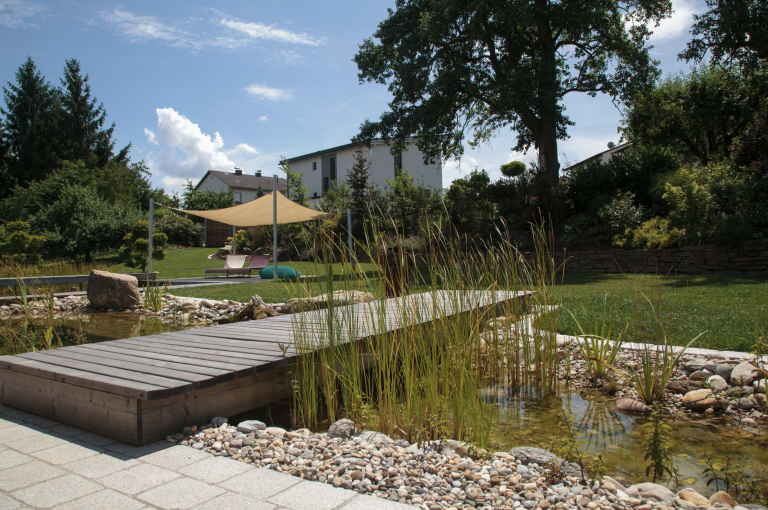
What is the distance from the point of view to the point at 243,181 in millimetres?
34500

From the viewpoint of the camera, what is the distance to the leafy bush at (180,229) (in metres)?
22.5

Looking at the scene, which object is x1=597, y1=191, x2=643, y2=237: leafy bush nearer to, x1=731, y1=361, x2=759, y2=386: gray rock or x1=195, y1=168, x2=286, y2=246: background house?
x1=731, y1=361, x2=759, y2=386: gray rock

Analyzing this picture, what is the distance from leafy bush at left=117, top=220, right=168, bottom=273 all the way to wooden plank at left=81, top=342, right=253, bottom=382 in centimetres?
873

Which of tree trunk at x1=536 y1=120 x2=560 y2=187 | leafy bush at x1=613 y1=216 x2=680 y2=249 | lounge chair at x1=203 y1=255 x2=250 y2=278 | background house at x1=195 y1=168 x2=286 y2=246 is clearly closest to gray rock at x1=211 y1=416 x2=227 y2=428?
leafy bush at x1=613 y1=216 x2=680 y2=249

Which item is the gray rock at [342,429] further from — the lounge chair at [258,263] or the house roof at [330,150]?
the house roof at [330,150]

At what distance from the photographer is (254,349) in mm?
2760

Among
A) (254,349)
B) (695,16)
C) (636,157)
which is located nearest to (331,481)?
(254,349)

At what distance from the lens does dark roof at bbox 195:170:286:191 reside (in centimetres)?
3328

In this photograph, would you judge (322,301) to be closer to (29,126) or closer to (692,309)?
(692,309)

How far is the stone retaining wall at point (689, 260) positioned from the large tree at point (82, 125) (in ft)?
88.3

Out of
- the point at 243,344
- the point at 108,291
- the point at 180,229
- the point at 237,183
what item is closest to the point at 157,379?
the point at 243,344

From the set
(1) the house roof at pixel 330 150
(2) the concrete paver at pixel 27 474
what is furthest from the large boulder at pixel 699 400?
(1) the house roof at pixel 330 150

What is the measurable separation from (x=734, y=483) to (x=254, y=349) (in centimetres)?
242

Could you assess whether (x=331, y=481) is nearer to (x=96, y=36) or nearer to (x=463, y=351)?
(x=463, y=351)
